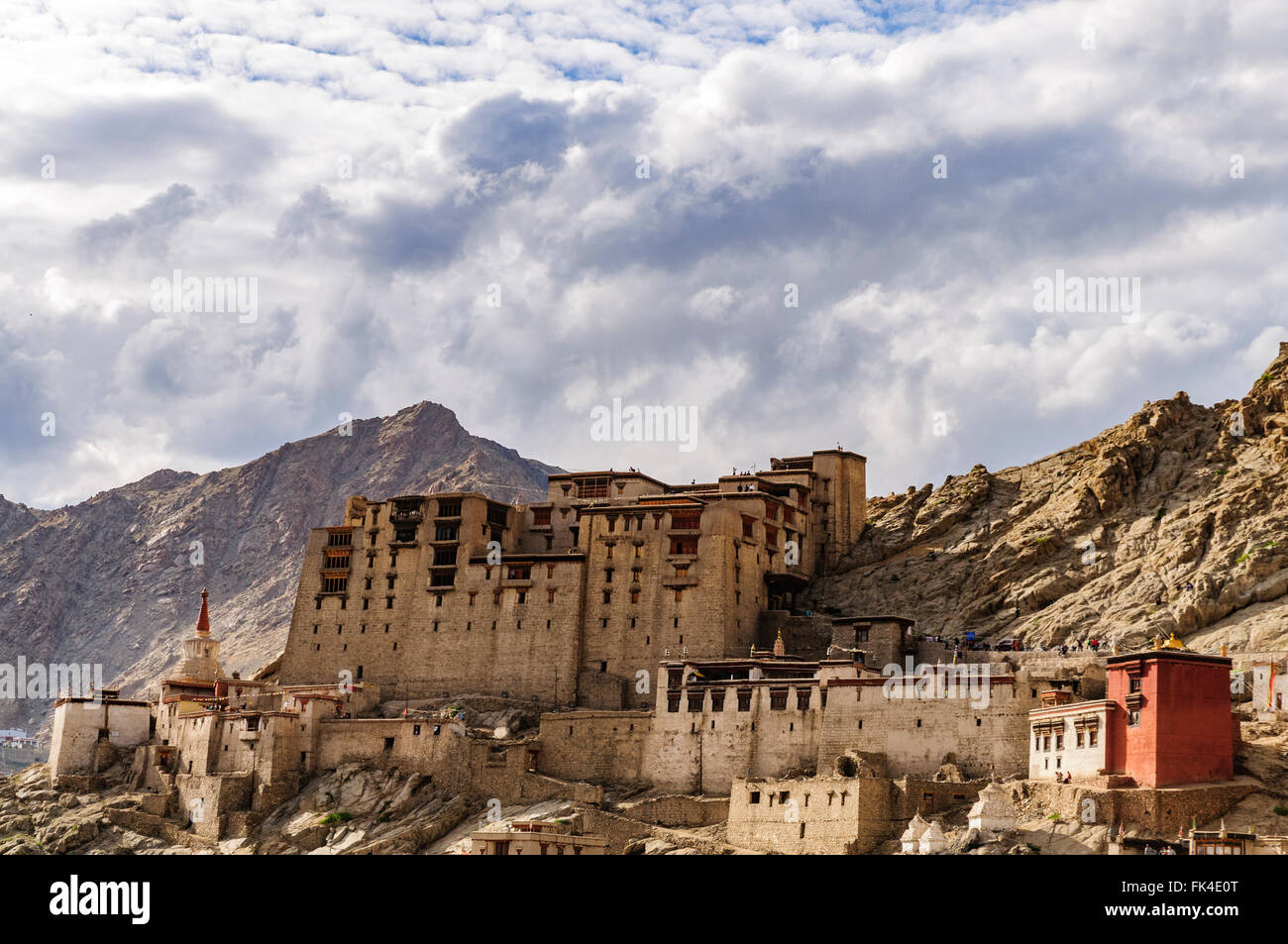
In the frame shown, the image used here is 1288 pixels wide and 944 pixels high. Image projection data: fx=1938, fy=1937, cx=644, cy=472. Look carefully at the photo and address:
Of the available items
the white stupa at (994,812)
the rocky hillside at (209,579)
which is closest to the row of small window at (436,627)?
the white stupa at (994,812)

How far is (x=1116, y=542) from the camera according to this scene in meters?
98.5

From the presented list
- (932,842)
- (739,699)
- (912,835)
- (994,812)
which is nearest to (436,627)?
(739,699)

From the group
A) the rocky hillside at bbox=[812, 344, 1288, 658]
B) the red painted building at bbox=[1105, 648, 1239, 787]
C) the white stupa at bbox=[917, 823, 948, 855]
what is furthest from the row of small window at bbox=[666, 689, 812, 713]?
the red painted building at bbox=[1105, 648, 1239, 787]

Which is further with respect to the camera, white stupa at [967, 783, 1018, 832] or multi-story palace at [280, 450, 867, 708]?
multi-story palace at [280, 450, 867, 708]

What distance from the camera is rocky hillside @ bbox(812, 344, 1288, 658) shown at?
8981cm

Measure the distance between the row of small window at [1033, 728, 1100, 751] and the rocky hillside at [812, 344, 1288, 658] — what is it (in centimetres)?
1190

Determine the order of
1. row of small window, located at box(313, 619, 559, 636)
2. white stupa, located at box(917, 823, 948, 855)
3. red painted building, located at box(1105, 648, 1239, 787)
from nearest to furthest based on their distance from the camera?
white stupa, located at box(917, 823, 948, 855)
red painted building, located at box(1105, 648, 1239, 787)
row of small window, located at box(313, 619, 559, 636)

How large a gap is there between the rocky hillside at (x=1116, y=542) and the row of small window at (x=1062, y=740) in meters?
11.9

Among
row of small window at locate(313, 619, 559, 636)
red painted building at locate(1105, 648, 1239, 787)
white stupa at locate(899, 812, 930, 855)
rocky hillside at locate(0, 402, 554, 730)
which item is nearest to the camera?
red painted building at locate(1105, 648, 1239, 787)

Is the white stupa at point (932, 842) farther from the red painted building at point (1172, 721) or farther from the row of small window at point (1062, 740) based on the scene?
the row of small window at point (1062, 740)

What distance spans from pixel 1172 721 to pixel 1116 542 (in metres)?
27.7

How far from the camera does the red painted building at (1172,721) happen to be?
235 ft

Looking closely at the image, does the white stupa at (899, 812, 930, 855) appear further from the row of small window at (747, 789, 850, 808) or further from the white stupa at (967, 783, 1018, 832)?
the row of small window at (747, 789, 850, 808)

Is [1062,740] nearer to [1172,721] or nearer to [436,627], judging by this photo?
[1172,721]
